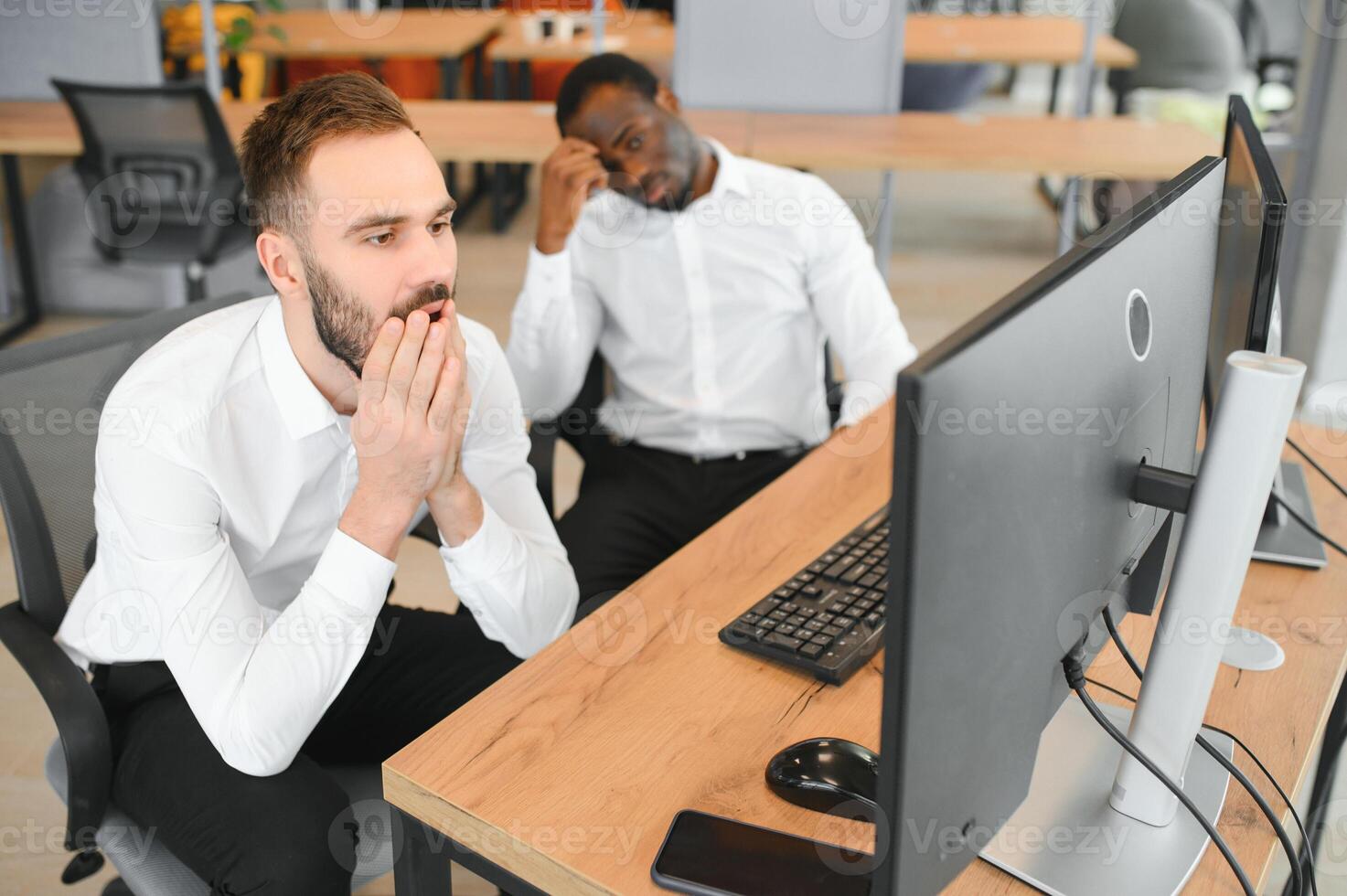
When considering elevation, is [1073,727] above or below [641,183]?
below

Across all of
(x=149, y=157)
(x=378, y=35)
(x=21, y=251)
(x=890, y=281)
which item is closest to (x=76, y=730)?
(x=149, y=157)

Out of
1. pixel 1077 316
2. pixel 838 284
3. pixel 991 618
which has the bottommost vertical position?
pixel 838 284

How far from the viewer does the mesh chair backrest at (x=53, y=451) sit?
1263mm

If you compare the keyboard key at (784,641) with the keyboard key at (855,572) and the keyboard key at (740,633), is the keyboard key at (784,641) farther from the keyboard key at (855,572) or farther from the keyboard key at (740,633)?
the keyboard key at (855,572)

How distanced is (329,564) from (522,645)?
288 mm

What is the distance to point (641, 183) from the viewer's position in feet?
6.57

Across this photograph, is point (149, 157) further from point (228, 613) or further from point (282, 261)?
point (228, 613)

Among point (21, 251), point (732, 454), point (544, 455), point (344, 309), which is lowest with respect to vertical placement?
point (21, 251)

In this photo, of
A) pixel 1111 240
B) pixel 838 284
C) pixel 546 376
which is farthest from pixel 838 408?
pixel 1111 240

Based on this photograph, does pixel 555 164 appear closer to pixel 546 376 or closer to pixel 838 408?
pixel 546 376

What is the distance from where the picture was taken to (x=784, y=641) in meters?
1.12

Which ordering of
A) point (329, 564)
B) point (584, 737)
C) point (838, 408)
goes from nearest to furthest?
1. point (584, 737)
2. point (329, 564)
3. point (838, 408)

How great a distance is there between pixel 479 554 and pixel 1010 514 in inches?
28.4

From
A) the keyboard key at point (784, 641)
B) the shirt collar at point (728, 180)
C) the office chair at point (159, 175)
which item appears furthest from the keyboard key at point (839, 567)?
the office chair at point (159, 175)
